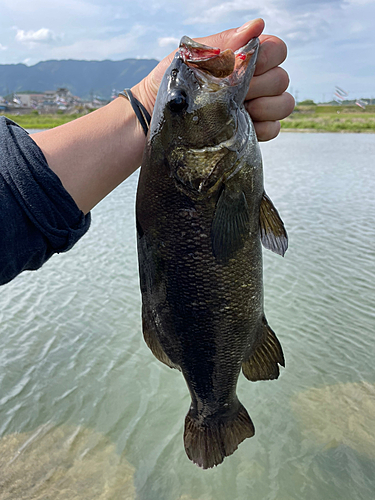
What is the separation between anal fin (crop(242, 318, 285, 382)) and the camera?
79.7 inches

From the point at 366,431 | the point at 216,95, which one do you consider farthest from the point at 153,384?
the point at 216,95

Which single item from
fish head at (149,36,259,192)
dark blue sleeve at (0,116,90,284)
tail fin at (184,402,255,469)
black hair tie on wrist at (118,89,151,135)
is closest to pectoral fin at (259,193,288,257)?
fish head at (149,36,259,192)

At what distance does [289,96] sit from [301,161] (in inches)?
765

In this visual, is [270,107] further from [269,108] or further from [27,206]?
[27,206]

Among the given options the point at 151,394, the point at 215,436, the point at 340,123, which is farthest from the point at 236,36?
the point at 340,123

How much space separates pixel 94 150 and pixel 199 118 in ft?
1.79

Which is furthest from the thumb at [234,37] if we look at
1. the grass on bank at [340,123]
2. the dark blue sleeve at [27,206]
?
the grass on bank at [340,123]

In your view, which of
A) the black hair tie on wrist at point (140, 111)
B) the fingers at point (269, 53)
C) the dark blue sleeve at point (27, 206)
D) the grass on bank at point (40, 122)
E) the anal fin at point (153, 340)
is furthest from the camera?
the grass on bank at point (40, 122)

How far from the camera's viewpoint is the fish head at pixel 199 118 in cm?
168

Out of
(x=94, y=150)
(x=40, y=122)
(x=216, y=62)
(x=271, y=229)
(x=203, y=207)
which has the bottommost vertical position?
(x=40, y=122)

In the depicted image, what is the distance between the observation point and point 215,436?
6.90 ft

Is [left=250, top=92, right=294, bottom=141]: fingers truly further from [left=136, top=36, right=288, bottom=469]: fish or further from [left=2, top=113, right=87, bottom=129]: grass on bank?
[left=2, top=113, right=87, bottom=129]: grass on bank

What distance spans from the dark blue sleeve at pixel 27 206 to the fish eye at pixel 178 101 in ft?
1.81

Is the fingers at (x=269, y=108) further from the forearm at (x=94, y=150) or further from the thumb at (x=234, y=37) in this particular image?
the forearm at (x=94, y=150)
